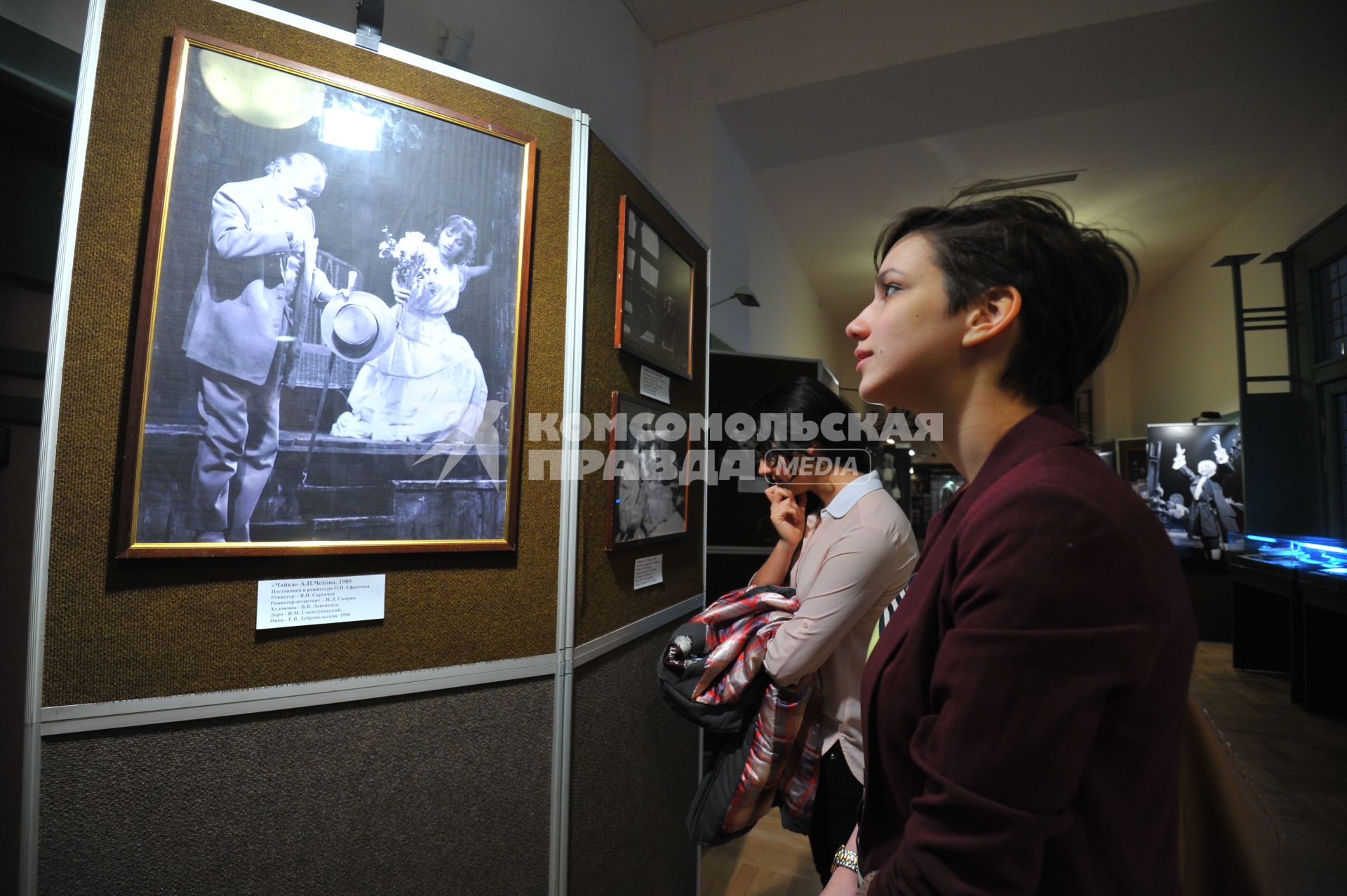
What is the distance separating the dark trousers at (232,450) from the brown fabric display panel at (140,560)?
80mm

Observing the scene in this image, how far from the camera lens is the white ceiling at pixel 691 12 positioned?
3711 mm

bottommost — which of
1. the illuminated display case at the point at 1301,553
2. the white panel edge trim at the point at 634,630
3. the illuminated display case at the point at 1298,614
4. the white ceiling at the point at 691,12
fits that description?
the illuminated display case at the point at 1298,614

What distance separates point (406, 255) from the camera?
118cm

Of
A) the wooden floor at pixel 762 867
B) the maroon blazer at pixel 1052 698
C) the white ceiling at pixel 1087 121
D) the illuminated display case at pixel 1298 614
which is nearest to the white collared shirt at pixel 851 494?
the maroon blazer at pixel 1052 698

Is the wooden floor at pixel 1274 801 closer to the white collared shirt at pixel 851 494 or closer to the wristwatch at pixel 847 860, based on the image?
the wristwatch at pixel 847 860

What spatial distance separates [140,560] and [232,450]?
0.21 metres

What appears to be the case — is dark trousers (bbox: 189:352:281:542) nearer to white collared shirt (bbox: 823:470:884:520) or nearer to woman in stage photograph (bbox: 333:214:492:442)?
woman in stage photograph (bbox: 333:214:492:442)

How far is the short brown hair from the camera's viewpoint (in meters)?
0.69

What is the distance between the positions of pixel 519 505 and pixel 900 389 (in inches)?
32.9

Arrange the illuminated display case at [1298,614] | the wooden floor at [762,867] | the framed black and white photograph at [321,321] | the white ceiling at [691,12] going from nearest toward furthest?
the framed black and white photograph at [321,321]
the wooden floor at [762,867]
the white ceiling at [691,12]
the illuminated display case at [1298,614]
